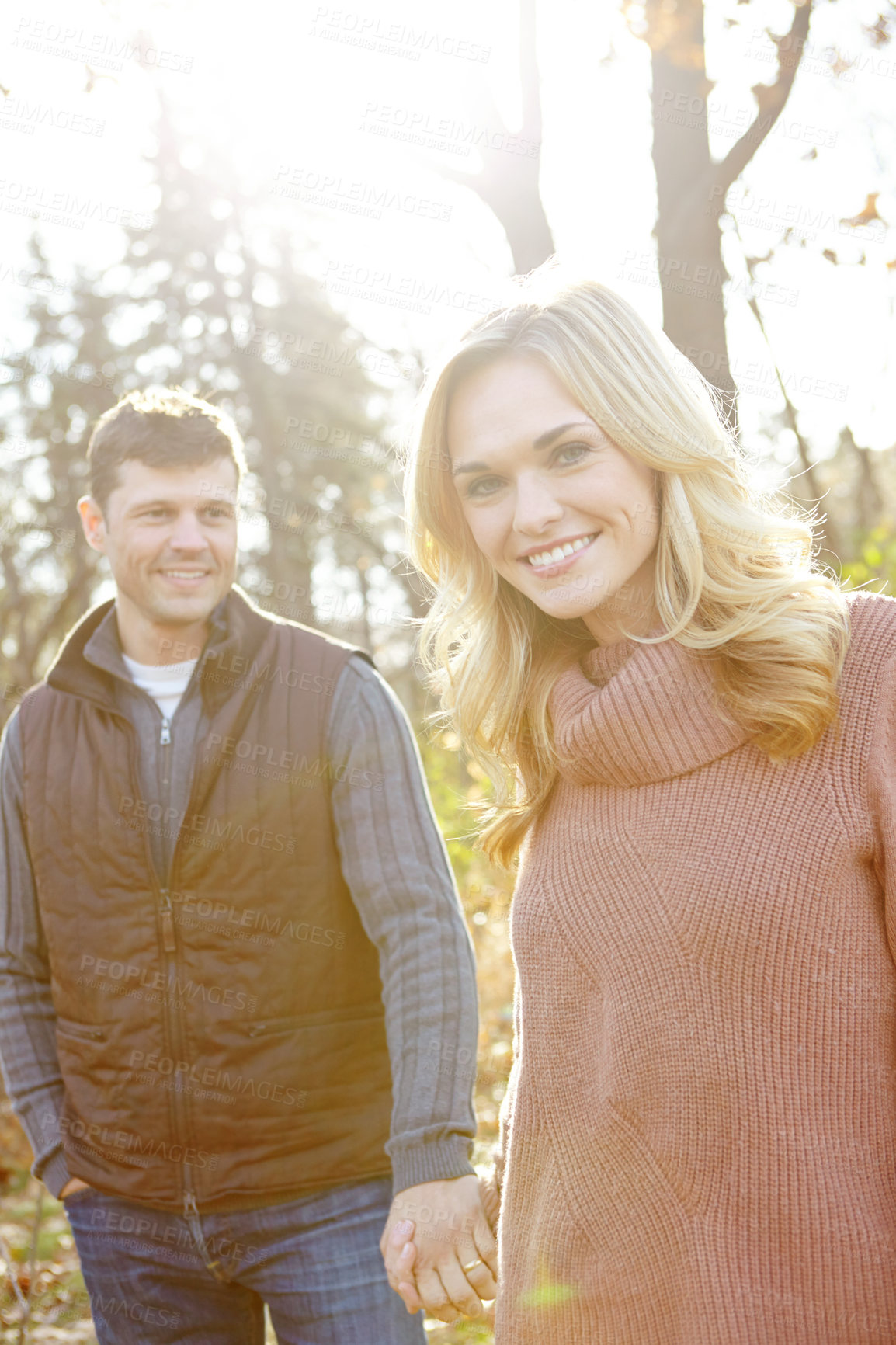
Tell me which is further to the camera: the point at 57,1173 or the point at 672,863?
the point at 57,1173

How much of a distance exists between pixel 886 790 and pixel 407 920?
1.37m

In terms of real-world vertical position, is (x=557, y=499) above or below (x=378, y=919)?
above

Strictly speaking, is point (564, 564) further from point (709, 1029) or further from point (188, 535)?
point (188, 535)

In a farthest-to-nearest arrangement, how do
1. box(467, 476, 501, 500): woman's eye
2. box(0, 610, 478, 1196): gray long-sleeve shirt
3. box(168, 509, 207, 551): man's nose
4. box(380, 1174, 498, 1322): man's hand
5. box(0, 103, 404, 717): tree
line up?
box(0, 103, 404, 717): tree < box(168, 509, 207, 551): man's nose < box(0, 610, 478, 1196): gray long-sleeve shirt < box(380, 1174, 498, 1322): man's hand < box(467, 476, 501, 500): woman's eye

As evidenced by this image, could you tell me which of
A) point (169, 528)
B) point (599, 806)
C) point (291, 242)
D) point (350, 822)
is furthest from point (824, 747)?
point (291, 242)

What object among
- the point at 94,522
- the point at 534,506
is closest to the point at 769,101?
the point at 534,506

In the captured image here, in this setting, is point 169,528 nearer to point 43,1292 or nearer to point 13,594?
point 43,1292

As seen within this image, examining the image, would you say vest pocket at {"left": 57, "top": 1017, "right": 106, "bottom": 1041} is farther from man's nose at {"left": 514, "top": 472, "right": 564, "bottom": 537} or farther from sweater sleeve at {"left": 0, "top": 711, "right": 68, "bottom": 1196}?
man's nose at {"left": 514, "top": 472, "right": 564, "bottom": 537}

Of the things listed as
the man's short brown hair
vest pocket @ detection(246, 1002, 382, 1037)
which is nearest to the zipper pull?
vest pocket @ detection(246, 1002, 382, 1037)

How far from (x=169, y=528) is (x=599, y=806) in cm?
168

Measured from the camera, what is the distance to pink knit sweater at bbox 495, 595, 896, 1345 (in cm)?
189

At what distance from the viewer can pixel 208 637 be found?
3305mm

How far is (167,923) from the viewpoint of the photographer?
2979mm

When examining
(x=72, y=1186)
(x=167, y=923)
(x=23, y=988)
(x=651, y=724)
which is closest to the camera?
(x=651, y=724)
